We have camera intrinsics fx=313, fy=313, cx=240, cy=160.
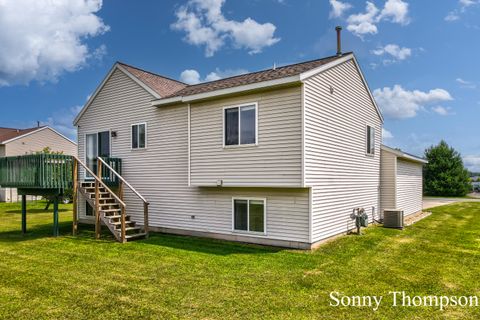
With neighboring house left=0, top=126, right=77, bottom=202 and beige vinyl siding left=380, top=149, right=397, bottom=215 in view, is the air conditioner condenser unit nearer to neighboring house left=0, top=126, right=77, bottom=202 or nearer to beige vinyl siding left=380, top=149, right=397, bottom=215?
beige vinyl siding left=380, top=149, right=397, bottom=215

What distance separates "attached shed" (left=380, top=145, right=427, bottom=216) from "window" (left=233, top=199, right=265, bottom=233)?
7.22 metres

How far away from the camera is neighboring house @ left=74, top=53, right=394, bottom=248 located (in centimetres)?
845

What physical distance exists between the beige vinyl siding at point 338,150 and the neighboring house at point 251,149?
1.3 inches

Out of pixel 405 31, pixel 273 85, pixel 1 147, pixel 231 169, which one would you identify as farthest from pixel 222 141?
pixel 1 147

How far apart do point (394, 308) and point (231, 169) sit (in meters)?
5.62

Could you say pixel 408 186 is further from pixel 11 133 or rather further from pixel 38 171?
pixel 11 133

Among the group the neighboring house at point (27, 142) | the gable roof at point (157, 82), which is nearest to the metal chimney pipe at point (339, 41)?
the gable roof at point (157, 82)

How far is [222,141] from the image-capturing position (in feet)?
31.3

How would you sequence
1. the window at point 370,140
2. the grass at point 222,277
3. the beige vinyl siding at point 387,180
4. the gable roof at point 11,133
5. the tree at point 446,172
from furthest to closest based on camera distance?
1. the tree at point 446,172
2. the gable roof at point 11,133
3. the beige vinyl siding at point 387,180
4. the window at point 370,140
5. the grass at point 222,277

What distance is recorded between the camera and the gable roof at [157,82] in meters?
12.0

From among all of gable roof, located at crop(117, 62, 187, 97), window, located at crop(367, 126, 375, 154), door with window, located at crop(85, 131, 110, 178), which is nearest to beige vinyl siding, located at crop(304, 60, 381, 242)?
window, located at crop(367, 126, 375, 154)

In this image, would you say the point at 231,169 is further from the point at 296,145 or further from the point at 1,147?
the point at 1,147

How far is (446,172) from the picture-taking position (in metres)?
33.7

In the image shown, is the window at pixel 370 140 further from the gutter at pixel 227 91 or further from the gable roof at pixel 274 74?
the gutter at pixel 227 91
